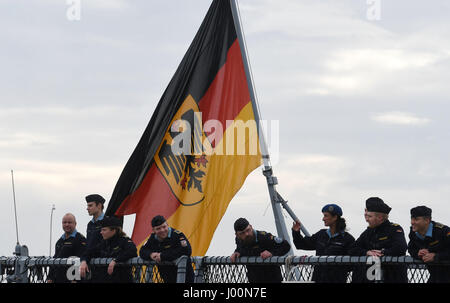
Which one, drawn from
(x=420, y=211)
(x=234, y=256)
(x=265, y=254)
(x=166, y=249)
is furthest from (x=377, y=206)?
(x=166, y=249)

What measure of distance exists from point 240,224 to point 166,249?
0.99 metres

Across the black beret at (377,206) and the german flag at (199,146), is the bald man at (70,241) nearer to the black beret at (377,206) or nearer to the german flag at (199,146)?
the german flag at (199,146)

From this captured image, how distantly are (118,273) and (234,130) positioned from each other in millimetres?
4542

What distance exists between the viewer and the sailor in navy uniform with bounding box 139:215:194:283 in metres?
10.7

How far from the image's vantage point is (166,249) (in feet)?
36.5

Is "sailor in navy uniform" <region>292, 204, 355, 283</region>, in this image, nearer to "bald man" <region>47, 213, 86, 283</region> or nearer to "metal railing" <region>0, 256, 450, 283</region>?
"metal railing" <region>0, 256, 450, 283</region>

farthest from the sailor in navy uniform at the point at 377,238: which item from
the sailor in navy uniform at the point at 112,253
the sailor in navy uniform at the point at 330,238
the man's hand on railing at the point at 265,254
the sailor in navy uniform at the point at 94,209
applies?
the sailor in navy uniform at the point at 94,209

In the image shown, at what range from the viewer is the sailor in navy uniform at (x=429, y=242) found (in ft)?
29.0

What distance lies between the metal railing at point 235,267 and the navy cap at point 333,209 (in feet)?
3.40

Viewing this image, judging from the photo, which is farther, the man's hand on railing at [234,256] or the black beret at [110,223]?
the black beret at [110,223]
